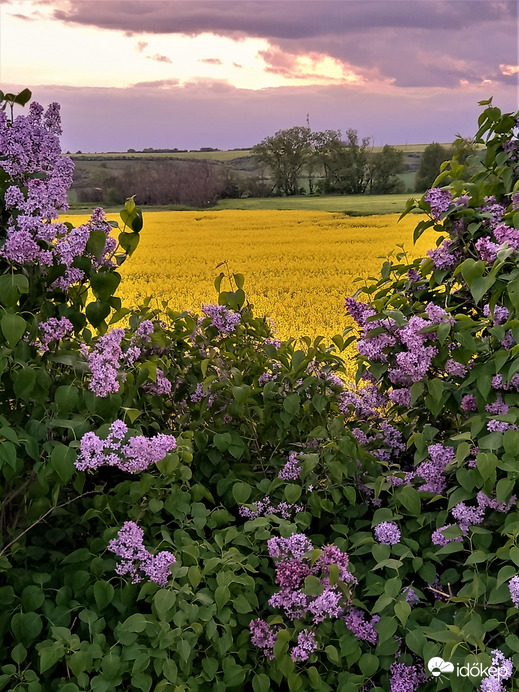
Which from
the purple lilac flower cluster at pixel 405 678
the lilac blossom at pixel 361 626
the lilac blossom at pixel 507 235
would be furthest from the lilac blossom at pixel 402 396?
the purple lilac flower cluster at pixel 405 678

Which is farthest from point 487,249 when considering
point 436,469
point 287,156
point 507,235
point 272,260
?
point 287,156

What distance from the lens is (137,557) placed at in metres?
2.20

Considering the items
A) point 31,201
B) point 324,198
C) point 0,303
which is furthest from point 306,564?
point 324,198

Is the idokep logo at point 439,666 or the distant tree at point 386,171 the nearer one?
the idokep logo at point 439,666

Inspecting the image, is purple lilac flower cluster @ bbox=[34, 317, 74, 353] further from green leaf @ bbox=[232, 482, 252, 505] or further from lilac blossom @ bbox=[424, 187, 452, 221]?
lilac blossom @ bbox=[424, 187, 452, 221]

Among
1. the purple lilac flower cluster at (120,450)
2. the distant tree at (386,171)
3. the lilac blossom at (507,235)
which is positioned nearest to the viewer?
the purple lilac flower cluster at (120,450)

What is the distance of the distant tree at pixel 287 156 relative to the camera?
2722 cm

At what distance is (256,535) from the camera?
2.32m

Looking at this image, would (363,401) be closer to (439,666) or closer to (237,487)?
(237,487)

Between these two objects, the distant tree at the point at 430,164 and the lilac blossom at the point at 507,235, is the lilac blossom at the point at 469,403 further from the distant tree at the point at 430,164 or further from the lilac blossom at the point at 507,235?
the distant tree at the point at 430,164

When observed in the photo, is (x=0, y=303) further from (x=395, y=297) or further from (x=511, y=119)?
(x=511, y=119)

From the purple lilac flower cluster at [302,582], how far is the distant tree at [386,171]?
29.0 meters

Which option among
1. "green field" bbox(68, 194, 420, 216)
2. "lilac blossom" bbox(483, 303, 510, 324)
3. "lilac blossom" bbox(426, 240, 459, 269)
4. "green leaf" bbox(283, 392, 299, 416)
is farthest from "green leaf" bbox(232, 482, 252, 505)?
"green field" bbox(68, 194, 420, 216)

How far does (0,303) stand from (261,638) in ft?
4.19
